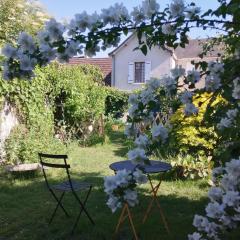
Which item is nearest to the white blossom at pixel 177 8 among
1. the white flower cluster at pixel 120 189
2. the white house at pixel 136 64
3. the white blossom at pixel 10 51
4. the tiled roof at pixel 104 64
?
the white blossom at pixel 10 51

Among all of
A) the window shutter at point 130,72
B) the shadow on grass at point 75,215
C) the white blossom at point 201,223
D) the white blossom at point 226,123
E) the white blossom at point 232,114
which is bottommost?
the shadow on grass at point 75,215

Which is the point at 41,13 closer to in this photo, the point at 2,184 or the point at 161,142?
the point at 2,184

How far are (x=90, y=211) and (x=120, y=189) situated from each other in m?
4.06

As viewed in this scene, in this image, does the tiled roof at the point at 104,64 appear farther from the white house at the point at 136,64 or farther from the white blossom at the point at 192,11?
the white blossom at the point at 192,11

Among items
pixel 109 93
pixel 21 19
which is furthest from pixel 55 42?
pixel 109 93

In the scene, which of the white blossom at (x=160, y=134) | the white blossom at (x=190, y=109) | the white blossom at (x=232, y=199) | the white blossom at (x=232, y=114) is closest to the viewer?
the white blossom at (x=232, y=199)

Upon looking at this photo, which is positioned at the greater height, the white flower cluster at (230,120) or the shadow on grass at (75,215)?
the white flower cluster at (230,120)

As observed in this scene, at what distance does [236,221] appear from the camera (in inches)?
74.1

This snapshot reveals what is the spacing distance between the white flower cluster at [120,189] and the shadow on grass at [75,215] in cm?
294

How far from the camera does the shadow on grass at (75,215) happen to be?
16.6ft

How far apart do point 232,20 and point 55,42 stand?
1.14 m

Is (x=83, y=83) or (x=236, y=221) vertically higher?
(x=83, y=83)

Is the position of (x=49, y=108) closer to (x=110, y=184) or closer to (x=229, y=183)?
(x=110, y=184)

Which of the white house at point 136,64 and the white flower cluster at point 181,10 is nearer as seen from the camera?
the white flower cluster at point 181,10
